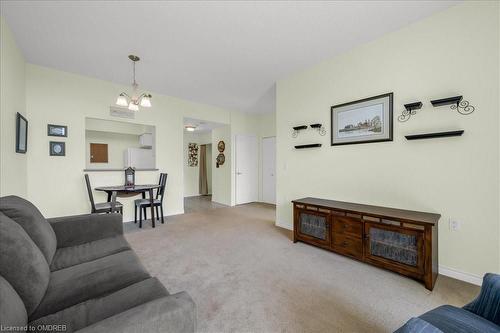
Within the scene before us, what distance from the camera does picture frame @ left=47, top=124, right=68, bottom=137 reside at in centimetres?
332

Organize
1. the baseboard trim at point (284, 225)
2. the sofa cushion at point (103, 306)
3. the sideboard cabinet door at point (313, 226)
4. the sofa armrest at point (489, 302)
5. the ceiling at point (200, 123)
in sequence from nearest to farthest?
the sofa cushion at point (103, 306) < the sofa armrest at point (489, 302) < the sideboard cabinet door at point (313, 226) < the baseboard trim at point (284, 225) < the ceiling at point (200, 123)

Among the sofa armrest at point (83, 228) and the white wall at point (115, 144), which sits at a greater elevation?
the white wall at point (115, 144)

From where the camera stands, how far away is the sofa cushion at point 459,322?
0.92 metres

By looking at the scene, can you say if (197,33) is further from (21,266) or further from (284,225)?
(284,225)

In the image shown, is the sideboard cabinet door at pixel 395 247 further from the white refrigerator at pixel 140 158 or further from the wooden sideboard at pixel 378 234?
the white refrigerator at pixel 140 158

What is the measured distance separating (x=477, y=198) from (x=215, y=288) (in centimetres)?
256

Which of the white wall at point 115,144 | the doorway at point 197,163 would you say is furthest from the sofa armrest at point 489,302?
the doorway at point 197,163

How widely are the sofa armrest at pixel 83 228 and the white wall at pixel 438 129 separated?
269 cm

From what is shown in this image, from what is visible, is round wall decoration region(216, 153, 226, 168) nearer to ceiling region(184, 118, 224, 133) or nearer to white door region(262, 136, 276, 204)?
ceiling region(184, 118, 224, 133)

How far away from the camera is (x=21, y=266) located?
94 centimetres

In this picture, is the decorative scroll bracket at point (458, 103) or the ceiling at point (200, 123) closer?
the decorative scroll bracket at point (458, 103)

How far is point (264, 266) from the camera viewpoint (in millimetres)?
2309

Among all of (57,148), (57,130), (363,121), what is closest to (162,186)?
(57,148)

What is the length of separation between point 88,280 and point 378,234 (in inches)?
97.8
